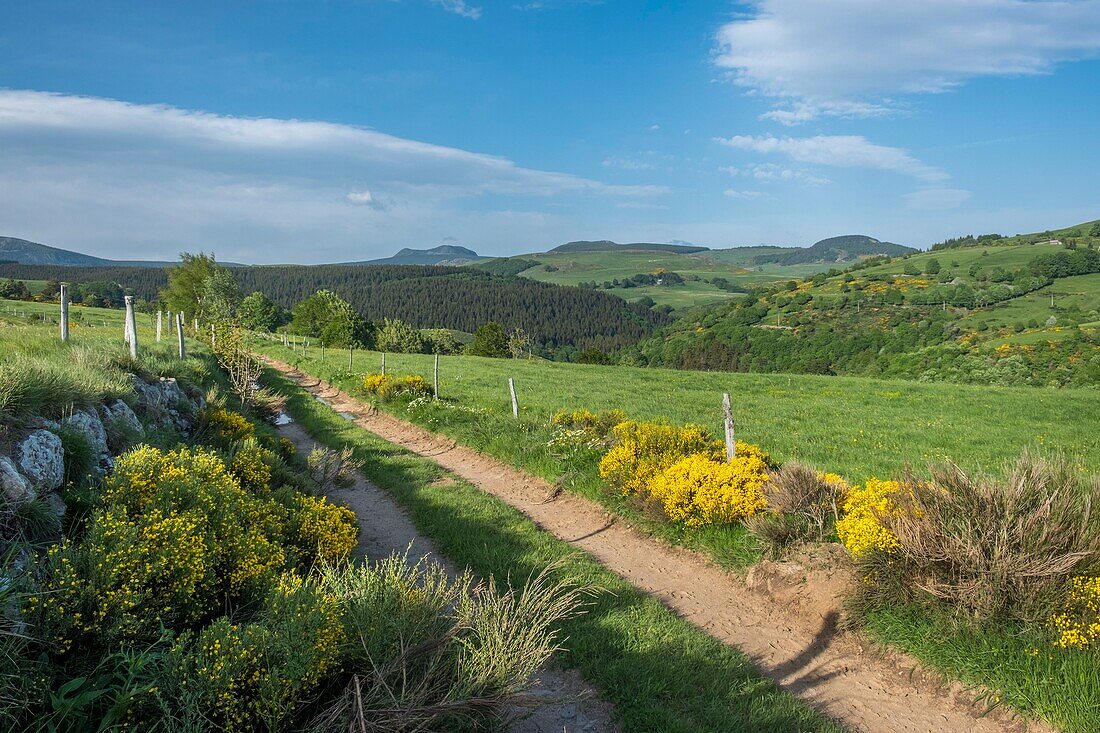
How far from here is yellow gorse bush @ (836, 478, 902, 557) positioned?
5.56m

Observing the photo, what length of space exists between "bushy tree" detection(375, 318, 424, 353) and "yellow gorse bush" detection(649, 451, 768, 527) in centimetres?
6436

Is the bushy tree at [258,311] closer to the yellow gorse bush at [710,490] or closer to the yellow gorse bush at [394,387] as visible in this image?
the yellow gorse bush at [394,387]

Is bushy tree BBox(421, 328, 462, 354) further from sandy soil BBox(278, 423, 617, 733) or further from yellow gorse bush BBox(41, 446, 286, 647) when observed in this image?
yellow gorse bush BBox(41, 446, 286, 647)

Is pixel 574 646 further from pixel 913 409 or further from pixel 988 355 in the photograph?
pixel 988 355

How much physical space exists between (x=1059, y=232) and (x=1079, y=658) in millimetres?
163931

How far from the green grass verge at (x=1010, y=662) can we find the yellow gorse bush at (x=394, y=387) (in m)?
14.9

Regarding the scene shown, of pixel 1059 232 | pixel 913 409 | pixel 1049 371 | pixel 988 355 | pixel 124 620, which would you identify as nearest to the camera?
pixel 124 620

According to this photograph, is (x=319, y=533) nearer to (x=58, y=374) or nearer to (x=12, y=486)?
(x=12, y=486)

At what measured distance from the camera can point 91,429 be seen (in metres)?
5.41

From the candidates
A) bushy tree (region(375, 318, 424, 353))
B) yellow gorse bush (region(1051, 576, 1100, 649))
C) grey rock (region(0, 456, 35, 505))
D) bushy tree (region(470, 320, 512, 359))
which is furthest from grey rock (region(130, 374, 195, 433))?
bushy tree (region(375, 318, 424, 353))

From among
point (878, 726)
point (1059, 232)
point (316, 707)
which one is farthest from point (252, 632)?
point (1059, 232)

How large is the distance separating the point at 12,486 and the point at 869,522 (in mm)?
7066

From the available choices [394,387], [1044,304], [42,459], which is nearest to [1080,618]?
[42,459]

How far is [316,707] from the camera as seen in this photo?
136 inches
